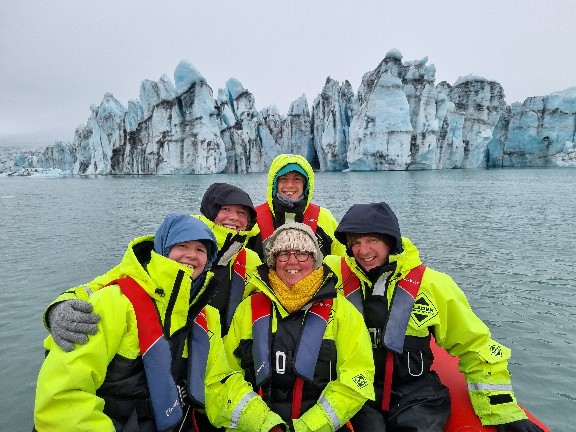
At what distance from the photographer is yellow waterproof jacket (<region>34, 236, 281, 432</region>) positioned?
180 cm

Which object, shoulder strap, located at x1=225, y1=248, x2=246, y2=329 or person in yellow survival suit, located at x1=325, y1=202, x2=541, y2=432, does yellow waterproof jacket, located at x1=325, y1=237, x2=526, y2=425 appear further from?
shoulder strap, located at x1=225, y1=248, x2=246, y2=329

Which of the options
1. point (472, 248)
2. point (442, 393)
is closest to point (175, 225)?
point (442, 393)

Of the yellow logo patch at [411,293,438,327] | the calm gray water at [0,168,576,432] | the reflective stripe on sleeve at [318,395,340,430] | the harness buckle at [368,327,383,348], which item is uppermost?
the yellow logo patch at [411,293,438,327]

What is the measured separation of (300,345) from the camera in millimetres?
2346

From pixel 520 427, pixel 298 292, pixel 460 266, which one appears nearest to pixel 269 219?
pixel 298 292

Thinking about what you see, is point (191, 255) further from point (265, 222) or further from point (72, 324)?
point (265, 222)

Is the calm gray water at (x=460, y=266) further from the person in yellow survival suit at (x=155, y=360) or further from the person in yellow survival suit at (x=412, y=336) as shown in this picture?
the person in yellow survival suit at (x=155, y=360)

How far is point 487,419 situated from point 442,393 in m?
0.31

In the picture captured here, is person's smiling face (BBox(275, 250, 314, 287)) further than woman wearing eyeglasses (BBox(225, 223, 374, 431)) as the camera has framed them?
Yes

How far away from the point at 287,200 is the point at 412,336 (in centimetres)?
193

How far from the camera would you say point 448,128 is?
188 ft

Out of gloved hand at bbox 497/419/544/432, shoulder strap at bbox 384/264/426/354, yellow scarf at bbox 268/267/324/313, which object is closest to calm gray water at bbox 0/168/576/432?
gloved hand at bbox 497/419/544/432

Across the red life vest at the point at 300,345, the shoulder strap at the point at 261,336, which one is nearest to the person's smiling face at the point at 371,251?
the red life vest at the point at 300,345

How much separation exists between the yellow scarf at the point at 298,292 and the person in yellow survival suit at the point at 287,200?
1525mm
